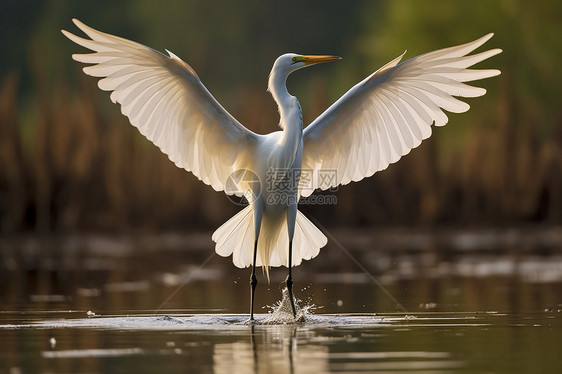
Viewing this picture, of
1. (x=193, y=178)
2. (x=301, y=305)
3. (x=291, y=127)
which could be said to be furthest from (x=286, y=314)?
(x=193, y=178)

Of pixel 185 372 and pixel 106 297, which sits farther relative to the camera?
pixel 106 297

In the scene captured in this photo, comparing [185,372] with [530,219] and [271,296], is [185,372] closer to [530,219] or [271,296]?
[271,296]

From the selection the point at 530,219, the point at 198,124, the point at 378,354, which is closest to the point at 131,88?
the point at 198,124

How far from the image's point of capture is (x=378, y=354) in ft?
22.4

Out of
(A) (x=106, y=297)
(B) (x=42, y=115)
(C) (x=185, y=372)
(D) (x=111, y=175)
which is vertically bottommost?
(C) (x=185, y=372)

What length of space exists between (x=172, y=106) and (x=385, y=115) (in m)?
2.25

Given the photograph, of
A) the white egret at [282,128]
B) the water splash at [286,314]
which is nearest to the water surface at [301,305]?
the water splash at [286,314]

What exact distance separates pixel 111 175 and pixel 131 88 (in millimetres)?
10779

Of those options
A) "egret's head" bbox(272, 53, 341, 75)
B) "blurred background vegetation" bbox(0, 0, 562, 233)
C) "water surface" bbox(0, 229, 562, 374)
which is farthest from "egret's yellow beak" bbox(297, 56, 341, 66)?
"blurred background vegetation" bbox(0, 0, 562, 233)

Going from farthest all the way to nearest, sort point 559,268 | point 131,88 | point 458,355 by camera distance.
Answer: point 559,268 → point 131,88 → point 458,355

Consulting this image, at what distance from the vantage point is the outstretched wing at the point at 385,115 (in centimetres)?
1048

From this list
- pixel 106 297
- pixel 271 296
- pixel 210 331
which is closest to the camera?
pixel 210 331

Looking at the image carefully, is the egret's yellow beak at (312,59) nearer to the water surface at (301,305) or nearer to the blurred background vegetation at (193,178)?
the water surface at (301,305)

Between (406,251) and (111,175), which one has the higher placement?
(111,175)
